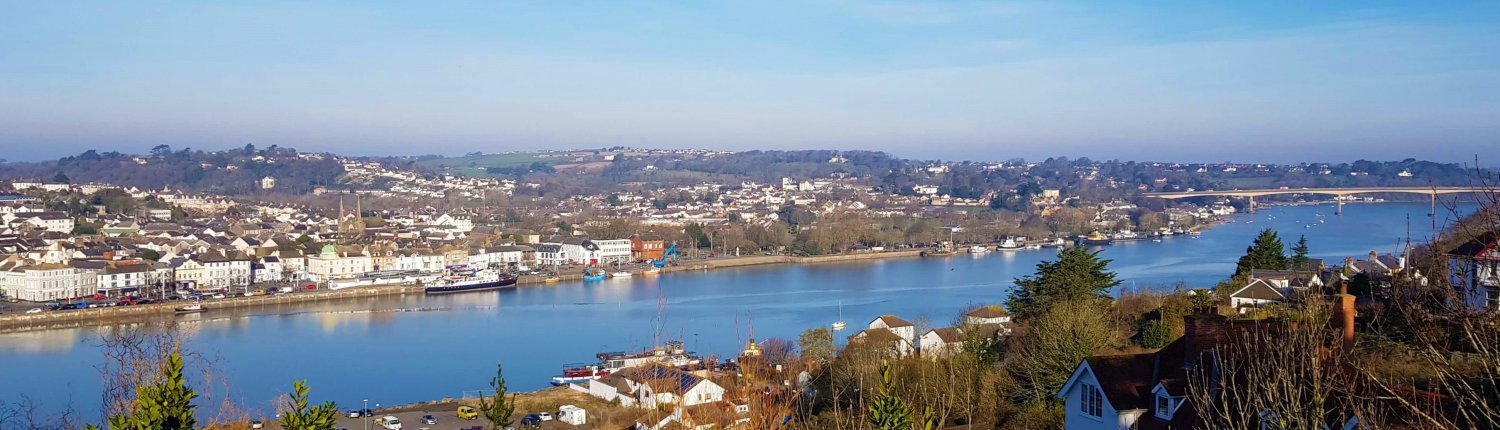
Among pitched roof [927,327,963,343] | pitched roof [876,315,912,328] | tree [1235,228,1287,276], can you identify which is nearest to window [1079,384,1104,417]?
pitched roof [927,327,963,343]

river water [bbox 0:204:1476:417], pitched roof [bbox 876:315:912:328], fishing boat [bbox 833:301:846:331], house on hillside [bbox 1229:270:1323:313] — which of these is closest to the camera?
house on hillside [bbox 1229:270:1323:313]

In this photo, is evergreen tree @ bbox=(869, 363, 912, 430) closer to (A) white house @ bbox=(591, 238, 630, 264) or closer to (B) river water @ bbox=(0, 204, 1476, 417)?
(B) river water @ bbox=(0, 204, 1476, 417)

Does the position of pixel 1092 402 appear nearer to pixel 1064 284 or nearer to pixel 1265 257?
pixel 1064 284

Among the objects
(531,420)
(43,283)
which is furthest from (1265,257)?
(43,283)

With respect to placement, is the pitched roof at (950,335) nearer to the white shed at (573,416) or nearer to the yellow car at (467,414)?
the white shed at (573,416)

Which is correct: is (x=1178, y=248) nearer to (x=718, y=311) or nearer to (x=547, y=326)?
(x=718, y=311)
